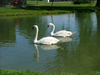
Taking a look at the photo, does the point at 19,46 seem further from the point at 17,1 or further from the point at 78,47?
the point at 17,1

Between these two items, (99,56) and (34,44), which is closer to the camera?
(99,56)

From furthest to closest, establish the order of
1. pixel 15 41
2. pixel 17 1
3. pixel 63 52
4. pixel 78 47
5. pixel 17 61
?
pixel 17 1
pixel 15 41
pixel 78 47
pixel 63 52
pixel 17 61

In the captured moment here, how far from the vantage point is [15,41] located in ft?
46.0

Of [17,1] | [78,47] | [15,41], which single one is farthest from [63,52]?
[17,1]

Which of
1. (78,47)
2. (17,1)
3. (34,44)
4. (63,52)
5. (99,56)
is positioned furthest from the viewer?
(17,1)

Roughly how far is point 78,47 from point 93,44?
112cm

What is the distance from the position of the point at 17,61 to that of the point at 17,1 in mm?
41191

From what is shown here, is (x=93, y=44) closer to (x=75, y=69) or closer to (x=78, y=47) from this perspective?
(x=78, y=47)

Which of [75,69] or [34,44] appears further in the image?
[34,44]

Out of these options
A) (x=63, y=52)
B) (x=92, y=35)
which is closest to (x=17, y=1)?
(x=92, y=35)

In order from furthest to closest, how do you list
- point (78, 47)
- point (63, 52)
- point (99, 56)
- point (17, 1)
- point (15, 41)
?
point (17, 1)
point (15, 41)
point (78, 47)
point (63, 52)
point (99, 56)

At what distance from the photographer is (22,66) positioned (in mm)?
9008

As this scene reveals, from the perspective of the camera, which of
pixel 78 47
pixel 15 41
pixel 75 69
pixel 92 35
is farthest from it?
pixel 92 35

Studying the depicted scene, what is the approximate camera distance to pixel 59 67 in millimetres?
8812
